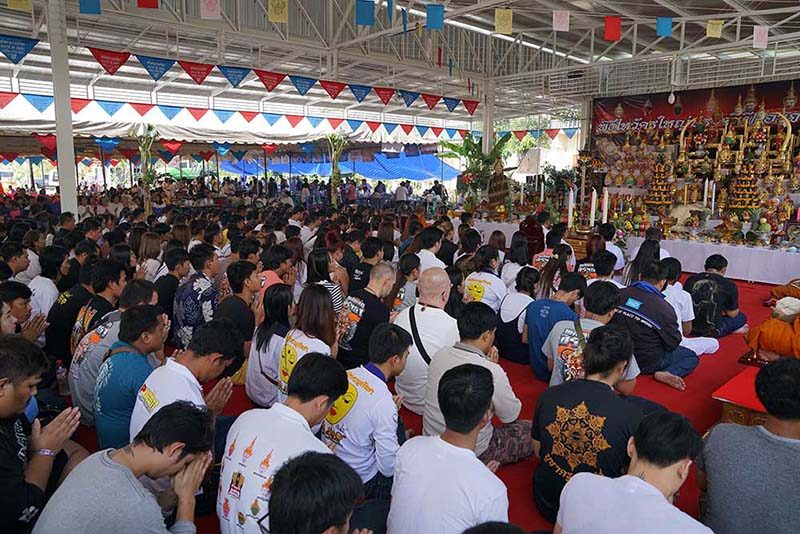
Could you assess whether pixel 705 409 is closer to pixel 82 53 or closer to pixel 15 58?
pixel 15 58

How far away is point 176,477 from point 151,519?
0.70ft

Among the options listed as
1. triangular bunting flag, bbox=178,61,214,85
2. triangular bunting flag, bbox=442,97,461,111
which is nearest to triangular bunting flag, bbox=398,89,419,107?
triangular bunting flag, bbox=442,97,461,111

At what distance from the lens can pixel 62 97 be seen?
7.80m

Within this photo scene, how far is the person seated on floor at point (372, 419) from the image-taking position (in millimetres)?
2508

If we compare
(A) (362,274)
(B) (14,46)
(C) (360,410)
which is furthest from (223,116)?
(C) (360,410)

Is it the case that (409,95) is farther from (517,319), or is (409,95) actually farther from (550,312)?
(550,312)

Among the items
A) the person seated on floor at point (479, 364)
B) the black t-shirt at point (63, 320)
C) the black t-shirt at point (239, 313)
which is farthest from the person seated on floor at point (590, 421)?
the black t-shirt at point (63, 320)

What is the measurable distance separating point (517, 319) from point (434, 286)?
4.30 ft

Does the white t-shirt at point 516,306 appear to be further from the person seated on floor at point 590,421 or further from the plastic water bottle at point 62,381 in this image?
the plastic water bottle at point 62,381

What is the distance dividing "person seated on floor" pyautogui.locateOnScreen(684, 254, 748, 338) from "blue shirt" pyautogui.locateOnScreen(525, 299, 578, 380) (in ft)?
6.83

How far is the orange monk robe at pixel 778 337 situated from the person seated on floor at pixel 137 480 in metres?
3.17

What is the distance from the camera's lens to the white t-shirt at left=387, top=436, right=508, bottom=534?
1.75 metres

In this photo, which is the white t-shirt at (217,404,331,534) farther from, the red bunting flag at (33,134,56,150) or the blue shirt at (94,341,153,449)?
the red bunting flag at (33,134,56,150)

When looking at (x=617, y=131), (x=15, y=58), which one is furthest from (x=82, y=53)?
(x=617, y=131)
